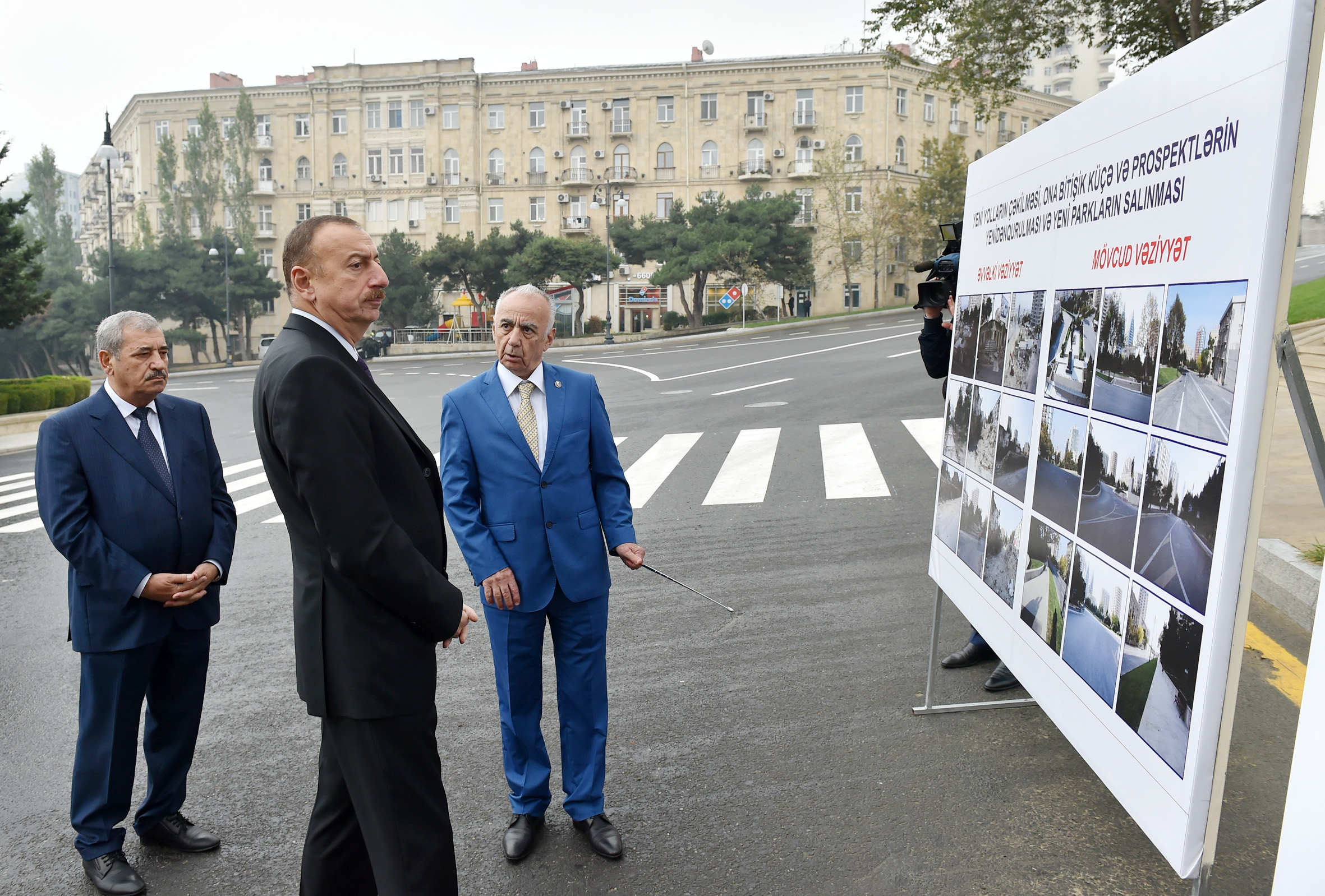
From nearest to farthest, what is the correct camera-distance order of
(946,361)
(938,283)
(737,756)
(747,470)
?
(737,756) → (938,283) → (946,361) → (747,470)

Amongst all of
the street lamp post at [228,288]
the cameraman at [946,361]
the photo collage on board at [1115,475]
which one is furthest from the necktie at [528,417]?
the street lamp post at [228,288]

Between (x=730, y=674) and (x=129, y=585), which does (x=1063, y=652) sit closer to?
(x=730, y=674)

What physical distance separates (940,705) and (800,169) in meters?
65.4

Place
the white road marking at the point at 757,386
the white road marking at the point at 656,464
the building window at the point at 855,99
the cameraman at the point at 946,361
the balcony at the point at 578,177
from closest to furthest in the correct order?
the cameraman at the point at 946,361 < the white road marking at the point at 656,464 < the white road marking at the point at 757,386 < the building window at the point at 855,99 < the balcony at the point at 578,177

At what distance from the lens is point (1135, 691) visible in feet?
8.16

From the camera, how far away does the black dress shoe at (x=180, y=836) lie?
Answer: 3.48 meters

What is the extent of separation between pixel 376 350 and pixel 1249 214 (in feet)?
155

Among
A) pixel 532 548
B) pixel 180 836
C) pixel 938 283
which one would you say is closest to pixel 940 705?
pixel 938 283

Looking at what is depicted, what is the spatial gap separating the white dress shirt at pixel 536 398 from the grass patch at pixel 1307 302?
2365 millimetres

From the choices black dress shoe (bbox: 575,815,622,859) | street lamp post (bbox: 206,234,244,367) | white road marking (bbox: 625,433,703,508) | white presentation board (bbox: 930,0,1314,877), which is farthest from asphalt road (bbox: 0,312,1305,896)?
street lamp post (bbox: 206,234,244,367)

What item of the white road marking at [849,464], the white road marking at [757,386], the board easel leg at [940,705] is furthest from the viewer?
the white road marking at [757,386]

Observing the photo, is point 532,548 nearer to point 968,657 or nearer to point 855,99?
point 968,657

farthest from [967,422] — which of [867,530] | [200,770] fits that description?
[867,530]

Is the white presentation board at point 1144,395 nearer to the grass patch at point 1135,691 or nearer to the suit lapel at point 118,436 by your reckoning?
the grass patch at point 1135,691
